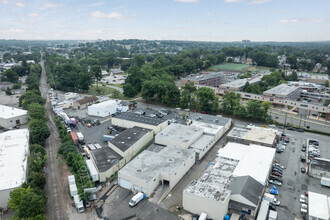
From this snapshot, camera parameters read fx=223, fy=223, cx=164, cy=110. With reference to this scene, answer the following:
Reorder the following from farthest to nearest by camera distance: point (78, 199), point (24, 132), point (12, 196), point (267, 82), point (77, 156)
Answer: point (267, 82) < point (24, 132) < point (77, 156) < point (78, 199) < point (12, 196)

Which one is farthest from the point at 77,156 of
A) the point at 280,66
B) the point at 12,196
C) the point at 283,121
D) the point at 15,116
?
the point at 280,66

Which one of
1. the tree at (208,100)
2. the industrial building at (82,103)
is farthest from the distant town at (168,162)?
the industrial building at (82,103)

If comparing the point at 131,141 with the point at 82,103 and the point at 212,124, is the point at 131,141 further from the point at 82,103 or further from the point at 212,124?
the point at 82,103

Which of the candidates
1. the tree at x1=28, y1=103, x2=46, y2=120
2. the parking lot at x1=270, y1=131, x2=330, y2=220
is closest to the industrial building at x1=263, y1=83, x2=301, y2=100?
the parking lot at x1=270, y1=131, x2=330, y2=220

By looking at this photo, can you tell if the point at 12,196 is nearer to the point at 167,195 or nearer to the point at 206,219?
the point at 167,195

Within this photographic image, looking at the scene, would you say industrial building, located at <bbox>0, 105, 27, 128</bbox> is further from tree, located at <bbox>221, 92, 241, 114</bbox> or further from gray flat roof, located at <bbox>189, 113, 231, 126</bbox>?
tree, located at <bbox>221, 92, 241, 114</bbox>

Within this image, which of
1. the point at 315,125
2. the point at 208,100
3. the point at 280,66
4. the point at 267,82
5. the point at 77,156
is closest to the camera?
the point at 77,156

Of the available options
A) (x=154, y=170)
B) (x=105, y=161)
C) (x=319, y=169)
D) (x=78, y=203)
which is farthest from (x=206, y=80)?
(x=78, y=203)
